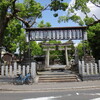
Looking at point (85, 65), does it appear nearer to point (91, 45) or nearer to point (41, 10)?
point (41, 10)

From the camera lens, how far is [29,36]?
18.1 metres

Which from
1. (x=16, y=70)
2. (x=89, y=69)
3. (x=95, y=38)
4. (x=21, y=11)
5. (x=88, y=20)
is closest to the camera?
(x=16, y=70)

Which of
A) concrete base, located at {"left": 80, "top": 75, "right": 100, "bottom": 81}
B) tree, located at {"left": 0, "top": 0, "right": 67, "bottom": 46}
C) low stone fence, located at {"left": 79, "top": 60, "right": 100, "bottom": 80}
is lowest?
concrete base, located at {"left": 80, "top": 75, "right": 100, "bottom": 81}

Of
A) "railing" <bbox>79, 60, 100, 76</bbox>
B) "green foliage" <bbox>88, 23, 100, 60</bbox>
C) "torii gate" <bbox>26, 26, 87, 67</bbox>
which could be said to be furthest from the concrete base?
"green foliage" <bbox>88, 23, 100, 60</bbox>

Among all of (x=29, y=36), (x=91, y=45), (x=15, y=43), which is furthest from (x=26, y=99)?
(x=15, y=43)

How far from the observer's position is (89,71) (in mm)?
16000

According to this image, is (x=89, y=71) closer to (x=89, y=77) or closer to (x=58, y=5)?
(x=89, y=77)

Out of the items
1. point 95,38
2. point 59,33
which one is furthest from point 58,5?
point 95,38

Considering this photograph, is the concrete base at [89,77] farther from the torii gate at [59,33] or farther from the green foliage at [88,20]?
the green foliage at [88,20]

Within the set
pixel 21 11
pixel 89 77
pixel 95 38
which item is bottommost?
pixel 89 77

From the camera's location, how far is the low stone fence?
15486 mm

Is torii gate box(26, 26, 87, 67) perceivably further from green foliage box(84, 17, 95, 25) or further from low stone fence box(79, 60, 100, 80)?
green foliage box(84, 17, 95, 25)

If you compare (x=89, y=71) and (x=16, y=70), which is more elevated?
(x=16, y=70)

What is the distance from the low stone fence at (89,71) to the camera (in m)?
15.5
